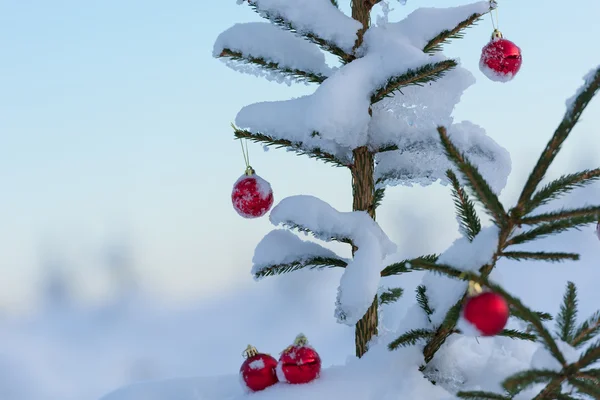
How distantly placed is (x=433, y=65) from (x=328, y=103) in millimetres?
542

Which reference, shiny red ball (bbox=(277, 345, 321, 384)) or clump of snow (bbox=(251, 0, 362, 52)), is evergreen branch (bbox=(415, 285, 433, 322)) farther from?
clump of snow (bbox=(251, 0, 362, 52))

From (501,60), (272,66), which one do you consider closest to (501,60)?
(501,60)

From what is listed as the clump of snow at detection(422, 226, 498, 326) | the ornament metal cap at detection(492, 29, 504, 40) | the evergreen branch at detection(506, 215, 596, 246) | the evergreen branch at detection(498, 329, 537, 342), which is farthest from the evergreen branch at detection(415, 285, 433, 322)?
the ornament metal cap at detection(492, 29, 504, 40)

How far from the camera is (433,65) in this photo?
9.46 ft

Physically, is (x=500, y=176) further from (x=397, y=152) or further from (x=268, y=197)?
(x=268, y=197)

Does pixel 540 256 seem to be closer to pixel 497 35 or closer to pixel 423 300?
pixel 423 300

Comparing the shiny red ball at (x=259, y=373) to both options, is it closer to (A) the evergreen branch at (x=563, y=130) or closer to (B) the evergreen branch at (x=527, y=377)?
(B) the evergreen branch at (x=527, y=377)

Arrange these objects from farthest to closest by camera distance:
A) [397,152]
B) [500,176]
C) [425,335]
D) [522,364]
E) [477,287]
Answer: [397,152]
[500,176]
[522,364]
[425,335]
[477,287]

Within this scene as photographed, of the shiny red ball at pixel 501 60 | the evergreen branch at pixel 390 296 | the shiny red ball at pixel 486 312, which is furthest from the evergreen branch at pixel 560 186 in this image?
the evergreen branch at pixel 390 296

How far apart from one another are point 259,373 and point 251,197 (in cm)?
98

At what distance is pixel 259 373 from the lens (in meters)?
3.11

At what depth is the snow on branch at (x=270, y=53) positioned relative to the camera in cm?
337

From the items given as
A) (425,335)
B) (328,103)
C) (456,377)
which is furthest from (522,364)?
(328,103)

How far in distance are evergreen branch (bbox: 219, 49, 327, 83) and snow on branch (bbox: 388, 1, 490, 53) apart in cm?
53
